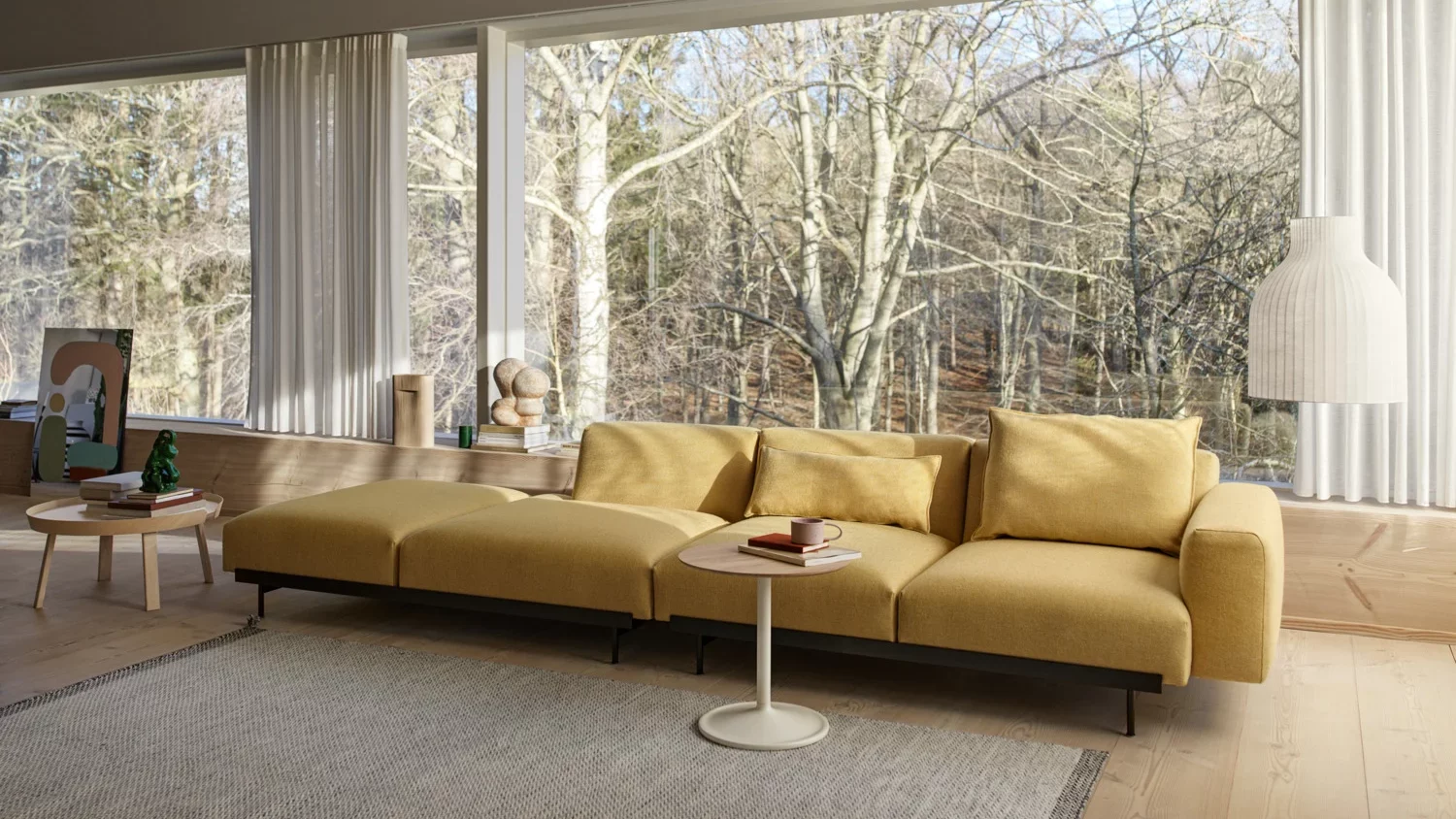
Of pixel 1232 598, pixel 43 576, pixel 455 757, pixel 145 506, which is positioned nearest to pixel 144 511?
pixel 145 506

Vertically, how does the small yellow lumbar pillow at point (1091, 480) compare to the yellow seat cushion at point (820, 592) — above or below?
above

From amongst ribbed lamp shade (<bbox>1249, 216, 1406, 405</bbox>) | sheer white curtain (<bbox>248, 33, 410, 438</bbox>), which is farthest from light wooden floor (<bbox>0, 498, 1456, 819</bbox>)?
sheer white curtain (<bbox>248, 33, 410, 438</bbox>)

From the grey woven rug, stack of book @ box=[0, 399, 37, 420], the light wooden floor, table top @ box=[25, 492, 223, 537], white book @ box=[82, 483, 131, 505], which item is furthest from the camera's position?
stack of book @ box=[0, 399, 37, 420]

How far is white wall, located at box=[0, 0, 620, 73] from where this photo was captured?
5945 mm

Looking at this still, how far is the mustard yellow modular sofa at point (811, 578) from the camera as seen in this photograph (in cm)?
323

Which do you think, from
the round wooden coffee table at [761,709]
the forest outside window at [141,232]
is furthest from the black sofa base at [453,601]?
the forest outside window at [141,232]

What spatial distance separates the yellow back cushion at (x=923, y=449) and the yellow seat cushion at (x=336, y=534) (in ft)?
3.84

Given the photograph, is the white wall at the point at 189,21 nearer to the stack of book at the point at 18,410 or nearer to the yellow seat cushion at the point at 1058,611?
the stack of book at the point at 18,410

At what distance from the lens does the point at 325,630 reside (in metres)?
4.25

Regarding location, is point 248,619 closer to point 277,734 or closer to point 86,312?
point 277,734

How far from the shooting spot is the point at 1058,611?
3.28 metres

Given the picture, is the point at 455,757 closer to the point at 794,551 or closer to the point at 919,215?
the point at 794,551

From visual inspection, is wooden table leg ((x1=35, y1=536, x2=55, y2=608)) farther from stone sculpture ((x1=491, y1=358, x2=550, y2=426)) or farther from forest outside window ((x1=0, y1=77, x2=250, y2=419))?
forest outside window ((x1=0, y1=77, x2=250, y2=419))

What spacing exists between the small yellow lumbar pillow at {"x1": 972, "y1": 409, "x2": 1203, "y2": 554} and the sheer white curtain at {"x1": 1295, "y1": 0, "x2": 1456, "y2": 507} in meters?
0.84
